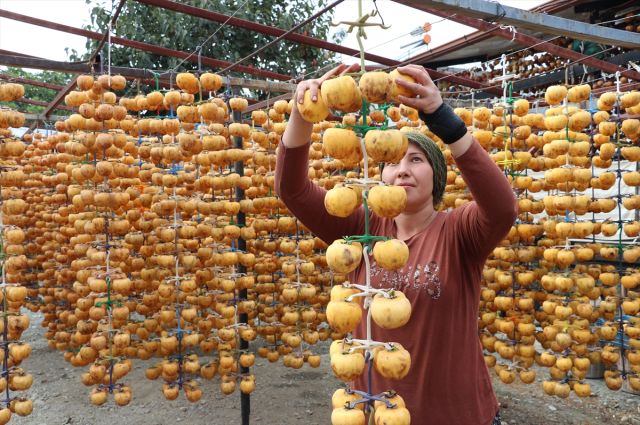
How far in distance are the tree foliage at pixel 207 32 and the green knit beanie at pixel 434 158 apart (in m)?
8.28

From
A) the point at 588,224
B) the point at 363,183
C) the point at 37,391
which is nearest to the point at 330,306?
the point at 363,183

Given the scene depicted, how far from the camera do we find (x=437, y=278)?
1965 mm

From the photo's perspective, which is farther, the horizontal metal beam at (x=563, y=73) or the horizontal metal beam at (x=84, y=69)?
the horizontal metal beam at (x=563, y=73)

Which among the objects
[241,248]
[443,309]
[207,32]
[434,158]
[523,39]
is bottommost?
[443,309]

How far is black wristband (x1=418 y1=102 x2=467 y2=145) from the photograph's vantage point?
1573 mm

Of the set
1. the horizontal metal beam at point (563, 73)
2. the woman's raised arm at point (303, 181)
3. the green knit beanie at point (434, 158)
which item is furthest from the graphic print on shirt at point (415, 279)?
the horizontal metal beam at point (563, 73)

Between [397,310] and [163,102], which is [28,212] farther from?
[397,310]

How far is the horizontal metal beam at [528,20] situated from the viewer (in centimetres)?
319

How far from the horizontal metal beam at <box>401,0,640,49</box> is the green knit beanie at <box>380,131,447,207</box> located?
140 centimetres

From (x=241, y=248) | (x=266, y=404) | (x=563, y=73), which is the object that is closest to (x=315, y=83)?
(x=241, y=248)

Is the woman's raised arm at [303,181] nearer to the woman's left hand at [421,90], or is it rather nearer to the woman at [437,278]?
the woman at [437,278]

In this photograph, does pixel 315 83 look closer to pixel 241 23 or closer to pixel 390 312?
pixel 390 312

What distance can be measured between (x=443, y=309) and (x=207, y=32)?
10057 millimetres

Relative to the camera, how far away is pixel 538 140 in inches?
200
